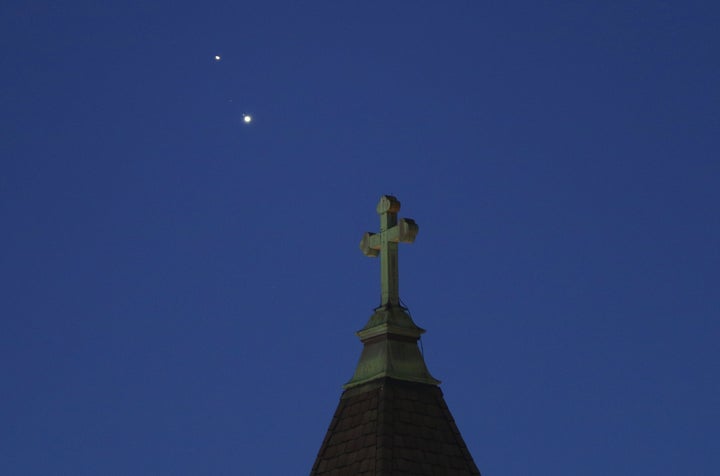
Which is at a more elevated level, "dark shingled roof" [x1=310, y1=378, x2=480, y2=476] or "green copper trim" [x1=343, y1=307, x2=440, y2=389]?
"green copper trim" [x1=343, y1=307, x2=440, y2=389]

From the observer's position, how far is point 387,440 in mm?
14625

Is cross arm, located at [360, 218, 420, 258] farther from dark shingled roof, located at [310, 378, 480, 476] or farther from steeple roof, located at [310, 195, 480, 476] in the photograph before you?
dark shingled roof, located at [310, 378, 480, 476]

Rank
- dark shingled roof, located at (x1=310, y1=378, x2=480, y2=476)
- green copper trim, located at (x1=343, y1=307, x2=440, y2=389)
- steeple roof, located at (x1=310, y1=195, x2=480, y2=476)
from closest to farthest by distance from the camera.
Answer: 1. dark shingled roof, located at (x1=310, y1=378, x2=480, y2=476)
2. steeple roof, located at (x1=310, y1=195, x2=480, y2=476)
3. green copper trim, located at (x1=343, y1=307, x2=440, y2=389)

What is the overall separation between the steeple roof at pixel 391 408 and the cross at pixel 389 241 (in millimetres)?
12

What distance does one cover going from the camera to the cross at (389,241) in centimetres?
1620

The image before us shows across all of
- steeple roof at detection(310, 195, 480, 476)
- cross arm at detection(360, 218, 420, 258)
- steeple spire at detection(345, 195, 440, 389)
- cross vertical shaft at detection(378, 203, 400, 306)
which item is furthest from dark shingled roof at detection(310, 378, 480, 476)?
cross arm at detection(360, 218, 420, 258)

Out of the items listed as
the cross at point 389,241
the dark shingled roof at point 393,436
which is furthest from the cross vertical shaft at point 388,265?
the dark shingled roof at point 393,436

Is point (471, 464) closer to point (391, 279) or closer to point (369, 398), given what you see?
point (369, 398)

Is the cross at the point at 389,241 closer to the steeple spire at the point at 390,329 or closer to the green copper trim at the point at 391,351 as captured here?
the steeple spire at the point at 390,329

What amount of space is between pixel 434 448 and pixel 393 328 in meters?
1.60

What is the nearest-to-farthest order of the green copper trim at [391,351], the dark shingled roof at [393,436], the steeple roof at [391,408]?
the dark shingled roof at [393,436] → the steeple roof at [391,408] → the green copper trim at [391,351]

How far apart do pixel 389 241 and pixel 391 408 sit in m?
2.29

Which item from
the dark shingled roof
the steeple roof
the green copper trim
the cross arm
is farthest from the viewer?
the cross arm

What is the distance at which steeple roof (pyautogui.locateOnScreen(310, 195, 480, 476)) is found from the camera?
14680 mm
